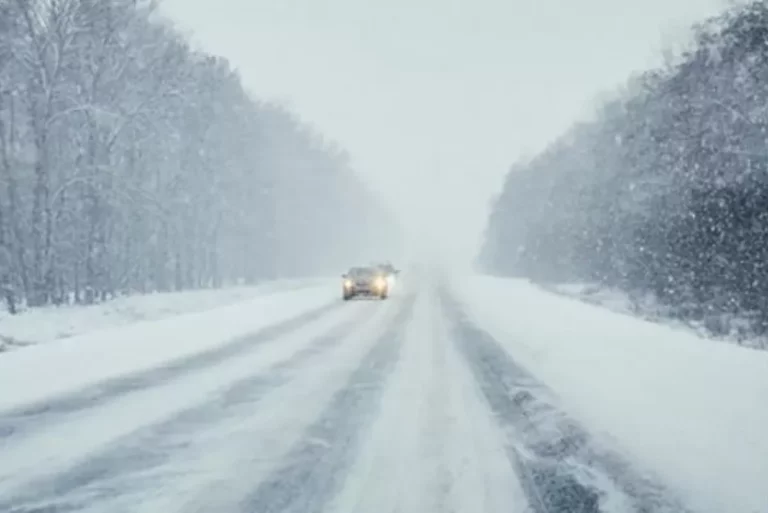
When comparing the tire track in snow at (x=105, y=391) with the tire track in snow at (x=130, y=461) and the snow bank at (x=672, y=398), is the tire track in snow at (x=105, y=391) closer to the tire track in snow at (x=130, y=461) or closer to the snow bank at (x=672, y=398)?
the tire track in snow at (x=130, y=461)

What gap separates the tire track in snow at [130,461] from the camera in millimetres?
4875

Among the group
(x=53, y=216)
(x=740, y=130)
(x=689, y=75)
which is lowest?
(x=53, y=216)

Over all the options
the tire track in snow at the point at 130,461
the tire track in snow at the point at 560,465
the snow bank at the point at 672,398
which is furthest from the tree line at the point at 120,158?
the tire track in snow at the point at 560,465

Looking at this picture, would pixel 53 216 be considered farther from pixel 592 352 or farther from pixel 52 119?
pixel 592 352

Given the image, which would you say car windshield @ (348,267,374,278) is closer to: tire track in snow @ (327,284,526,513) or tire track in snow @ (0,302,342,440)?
tire track in snow @ (0,302,342,440)

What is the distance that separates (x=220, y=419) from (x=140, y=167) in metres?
31.5

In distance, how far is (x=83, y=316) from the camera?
66.6 ft

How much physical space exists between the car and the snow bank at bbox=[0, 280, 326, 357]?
6.28 m

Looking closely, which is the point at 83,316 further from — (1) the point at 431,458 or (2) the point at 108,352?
(1) the point at 431,458

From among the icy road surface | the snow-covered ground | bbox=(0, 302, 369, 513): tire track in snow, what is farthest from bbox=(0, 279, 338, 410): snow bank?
the snow-covered ground

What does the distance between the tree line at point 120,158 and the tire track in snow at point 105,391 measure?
12085mm

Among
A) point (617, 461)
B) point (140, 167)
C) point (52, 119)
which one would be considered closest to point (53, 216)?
point (52, 119)

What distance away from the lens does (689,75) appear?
2412 centimetres

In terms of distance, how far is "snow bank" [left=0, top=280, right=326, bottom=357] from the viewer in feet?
55.0
